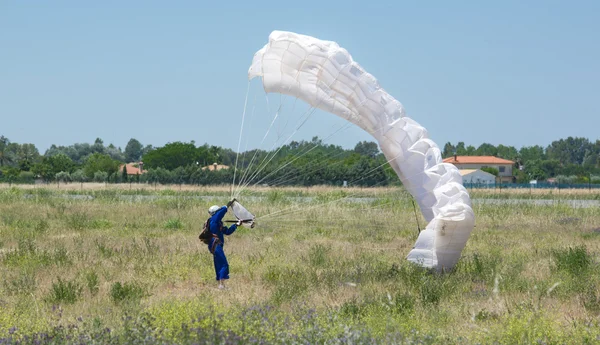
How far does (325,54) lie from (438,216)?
2.99m

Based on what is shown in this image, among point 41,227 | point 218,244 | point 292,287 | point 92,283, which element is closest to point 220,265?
point 218,244

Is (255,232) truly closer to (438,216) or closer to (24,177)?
(438,216)

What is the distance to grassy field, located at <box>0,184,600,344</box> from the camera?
7754 mm

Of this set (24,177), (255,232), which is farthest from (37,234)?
(24,177)

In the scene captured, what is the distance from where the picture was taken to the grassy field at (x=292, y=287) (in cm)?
775

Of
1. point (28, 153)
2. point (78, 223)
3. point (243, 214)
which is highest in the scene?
point (28, 153)

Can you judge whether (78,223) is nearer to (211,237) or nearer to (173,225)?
(173,225)

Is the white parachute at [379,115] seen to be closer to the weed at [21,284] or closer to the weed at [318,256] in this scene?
the weed at [318,256]

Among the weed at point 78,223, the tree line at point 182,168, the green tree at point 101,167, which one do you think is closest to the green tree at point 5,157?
the tree line at point 182,168

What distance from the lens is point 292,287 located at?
432 inches

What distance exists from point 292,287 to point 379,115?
9.84 feet

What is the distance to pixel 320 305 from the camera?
1012cm

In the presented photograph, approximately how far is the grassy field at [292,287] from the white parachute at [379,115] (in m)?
0.68

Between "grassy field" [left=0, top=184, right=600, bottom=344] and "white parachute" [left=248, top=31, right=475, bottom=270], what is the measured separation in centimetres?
68
